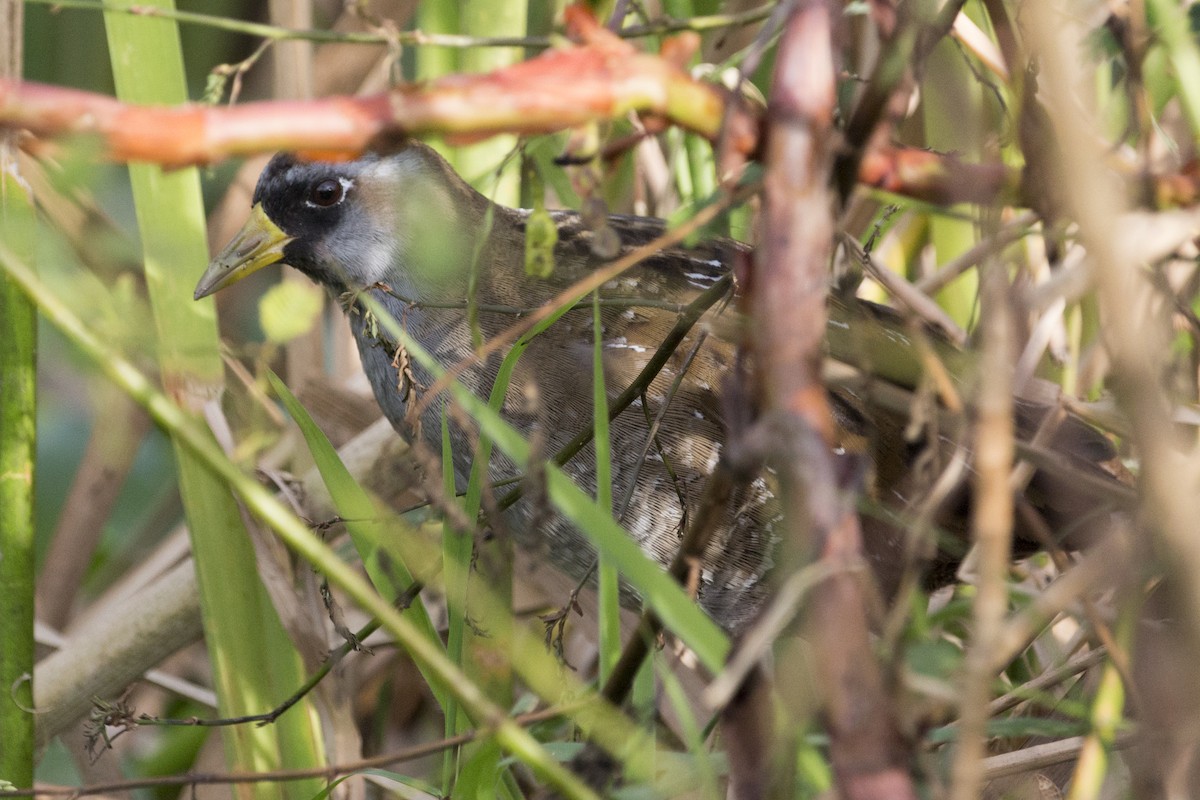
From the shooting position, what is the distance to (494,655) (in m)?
1.19

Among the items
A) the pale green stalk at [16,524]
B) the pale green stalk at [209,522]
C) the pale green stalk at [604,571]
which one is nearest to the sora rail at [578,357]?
the pale green stalk at [209,522]

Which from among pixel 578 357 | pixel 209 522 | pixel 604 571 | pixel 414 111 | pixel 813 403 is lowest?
pixel 209 522

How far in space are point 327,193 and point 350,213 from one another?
0.14 feet

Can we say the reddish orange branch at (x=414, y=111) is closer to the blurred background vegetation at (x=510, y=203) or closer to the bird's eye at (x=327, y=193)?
the blurred background vegetation at (x=510, y=203)

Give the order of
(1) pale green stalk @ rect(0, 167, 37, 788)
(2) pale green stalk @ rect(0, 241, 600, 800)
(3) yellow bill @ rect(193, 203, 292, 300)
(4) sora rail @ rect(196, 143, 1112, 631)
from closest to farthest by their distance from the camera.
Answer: (2) pale green stalk @ rect(0, 241, 600, 800) < (1) pale green stalk @ rect(0, 167, 37, 788) < (4) sora rail @ rect(196, 143, 1112, 631) < (3) yellow bill @ rect(193, 203, 292, 300)

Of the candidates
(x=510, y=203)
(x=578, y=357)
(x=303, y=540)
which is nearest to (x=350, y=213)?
(x=510, y=203)

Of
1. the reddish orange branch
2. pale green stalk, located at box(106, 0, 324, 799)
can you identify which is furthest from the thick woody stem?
pale green stalk, located at box(106, 0, 324, 799)

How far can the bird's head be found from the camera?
166 cm

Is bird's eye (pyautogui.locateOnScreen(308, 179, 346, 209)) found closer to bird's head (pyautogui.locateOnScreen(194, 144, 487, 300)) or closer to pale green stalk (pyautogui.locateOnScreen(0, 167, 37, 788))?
bird's head (pyautogui.locateOnScreen(194, 144, 487, 300))

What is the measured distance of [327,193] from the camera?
5.54ft

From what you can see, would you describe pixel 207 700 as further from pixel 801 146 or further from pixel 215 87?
pixel 801 146

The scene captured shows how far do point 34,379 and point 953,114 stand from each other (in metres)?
1.01

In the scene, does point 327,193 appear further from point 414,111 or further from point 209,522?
point 414,111

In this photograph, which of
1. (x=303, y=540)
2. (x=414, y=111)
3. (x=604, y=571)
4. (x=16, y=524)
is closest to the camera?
(x=414, y=111)
